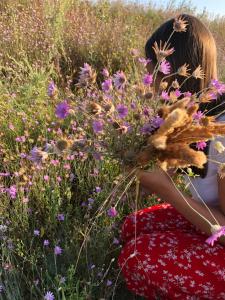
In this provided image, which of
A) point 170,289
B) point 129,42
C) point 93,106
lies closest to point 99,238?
point 170,289

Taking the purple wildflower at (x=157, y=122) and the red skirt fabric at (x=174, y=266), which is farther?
the red skirt fabric at (x=174, y=266)

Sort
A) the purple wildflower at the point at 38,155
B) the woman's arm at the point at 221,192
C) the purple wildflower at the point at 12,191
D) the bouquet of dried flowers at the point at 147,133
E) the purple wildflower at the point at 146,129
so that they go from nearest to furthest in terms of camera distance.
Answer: the bouquet of dried flowers at the point at 147,133 → the purple wildflower at the point at 38,155 → the purple wildflower at the point at 146,129 → the woman's arm at the point at 221,192 → the purple wildflower at the point at 12,191

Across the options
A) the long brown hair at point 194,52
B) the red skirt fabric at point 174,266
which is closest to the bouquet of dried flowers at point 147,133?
the long brown hair at point 194,52

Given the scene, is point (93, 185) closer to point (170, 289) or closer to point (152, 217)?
point (152, 217)

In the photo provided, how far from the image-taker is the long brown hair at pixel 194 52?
5.28 feet

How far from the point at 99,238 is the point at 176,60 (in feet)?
2.32

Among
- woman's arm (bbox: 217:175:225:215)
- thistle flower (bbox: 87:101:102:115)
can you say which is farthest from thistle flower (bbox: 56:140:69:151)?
woman's arm (bbox: 217:175:225:215)

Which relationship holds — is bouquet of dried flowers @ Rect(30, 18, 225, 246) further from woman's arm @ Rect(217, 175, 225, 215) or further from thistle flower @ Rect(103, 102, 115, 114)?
woman's arm @ Rect(217, 175, 225, 215)

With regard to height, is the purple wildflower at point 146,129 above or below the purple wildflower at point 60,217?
above

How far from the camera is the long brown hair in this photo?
1609 mm

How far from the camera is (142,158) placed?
1.05 meters

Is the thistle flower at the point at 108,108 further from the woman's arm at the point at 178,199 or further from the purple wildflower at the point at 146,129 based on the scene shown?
the woman's arm at the point at 178,199

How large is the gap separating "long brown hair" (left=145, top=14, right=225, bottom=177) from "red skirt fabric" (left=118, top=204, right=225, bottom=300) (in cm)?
25

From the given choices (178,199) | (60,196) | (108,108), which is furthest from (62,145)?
(60,196)
